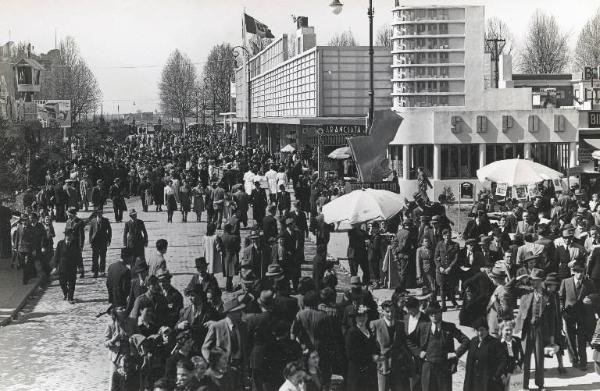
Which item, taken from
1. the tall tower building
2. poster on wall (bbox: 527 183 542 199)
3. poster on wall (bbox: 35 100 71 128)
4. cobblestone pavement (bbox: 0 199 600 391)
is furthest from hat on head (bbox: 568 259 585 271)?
poster on wall (bbox: 35 100 71 128)

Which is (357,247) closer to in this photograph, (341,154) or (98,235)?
(98,235)

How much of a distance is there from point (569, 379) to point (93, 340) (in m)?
6.91

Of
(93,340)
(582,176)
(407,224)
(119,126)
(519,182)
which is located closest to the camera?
(93,340)

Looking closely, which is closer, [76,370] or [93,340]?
[76,370]

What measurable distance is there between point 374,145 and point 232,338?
35.9 feet

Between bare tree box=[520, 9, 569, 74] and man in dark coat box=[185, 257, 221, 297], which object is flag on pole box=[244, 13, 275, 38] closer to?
bare tree box=[520, 9, 569, 74]

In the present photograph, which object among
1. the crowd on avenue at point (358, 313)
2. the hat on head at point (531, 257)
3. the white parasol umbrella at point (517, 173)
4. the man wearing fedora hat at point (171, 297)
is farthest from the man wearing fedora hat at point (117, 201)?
the man wearing fedora hat at point (171, 297)

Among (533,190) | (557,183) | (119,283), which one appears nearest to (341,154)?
(557,183)

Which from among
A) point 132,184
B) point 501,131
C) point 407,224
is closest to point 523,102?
point 501,131

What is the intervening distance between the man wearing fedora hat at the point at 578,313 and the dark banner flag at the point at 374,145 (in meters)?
7.87

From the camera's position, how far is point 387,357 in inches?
359

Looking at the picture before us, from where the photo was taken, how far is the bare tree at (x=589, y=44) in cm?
7008

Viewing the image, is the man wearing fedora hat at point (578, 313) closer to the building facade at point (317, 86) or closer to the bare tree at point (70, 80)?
the building facade at point (317, 86)

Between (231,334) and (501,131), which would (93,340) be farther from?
(501,131)
